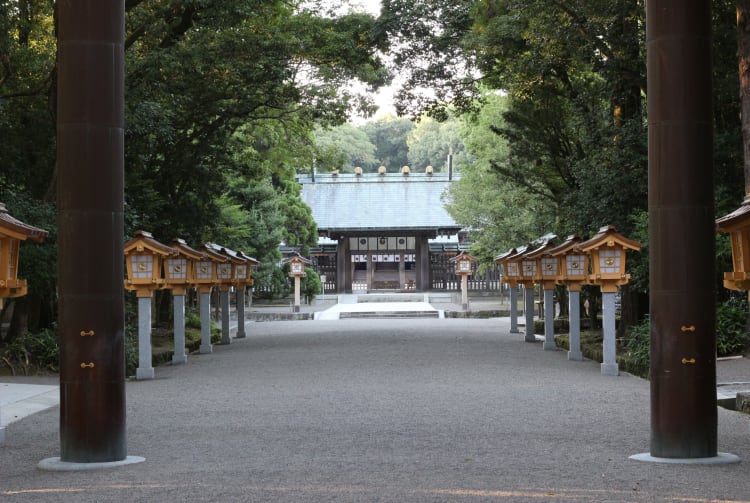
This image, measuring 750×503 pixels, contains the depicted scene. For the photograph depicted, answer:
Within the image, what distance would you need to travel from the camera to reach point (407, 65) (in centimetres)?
2406

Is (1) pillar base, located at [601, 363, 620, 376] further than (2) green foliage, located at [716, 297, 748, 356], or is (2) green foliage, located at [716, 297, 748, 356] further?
(2) green foliage, located at [716, 297, 748, 356]

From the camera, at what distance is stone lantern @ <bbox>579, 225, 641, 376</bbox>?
14789 millimetres

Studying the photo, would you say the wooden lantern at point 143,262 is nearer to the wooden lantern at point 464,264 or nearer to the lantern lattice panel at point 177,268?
the lantern lattice panel at point 177,268

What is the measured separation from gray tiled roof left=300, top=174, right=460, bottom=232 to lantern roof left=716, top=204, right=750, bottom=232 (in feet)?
134

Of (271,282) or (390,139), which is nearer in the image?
(271,282)

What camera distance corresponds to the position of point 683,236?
23.7 feet

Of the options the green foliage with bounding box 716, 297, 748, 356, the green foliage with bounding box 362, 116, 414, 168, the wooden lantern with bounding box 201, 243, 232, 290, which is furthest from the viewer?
the green foliage with bounding box 362, 116, 414, 168

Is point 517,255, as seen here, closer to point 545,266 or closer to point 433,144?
point 545,266

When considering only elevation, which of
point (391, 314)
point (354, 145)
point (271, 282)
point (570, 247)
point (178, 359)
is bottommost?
point (178, 359)

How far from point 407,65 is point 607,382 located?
41.4 ft

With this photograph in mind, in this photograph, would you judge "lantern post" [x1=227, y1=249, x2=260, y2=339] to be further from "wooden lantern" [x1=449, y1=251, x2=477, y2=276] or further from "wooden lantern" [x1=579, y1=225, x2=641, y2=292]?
"wooden lantern" [x1=449, y1=251, x2=477, y2=276]

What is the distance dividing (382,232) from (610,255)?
1393 inches

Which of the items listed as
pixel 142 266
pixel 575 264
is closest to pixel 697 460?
pixel 575 264

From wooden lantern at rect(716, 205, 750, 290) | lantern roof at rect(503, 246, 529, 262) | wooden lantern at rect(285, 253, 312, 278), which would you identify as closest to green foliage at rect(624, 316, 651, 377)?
lantern roof at rect(503, 246, 529, 262)
